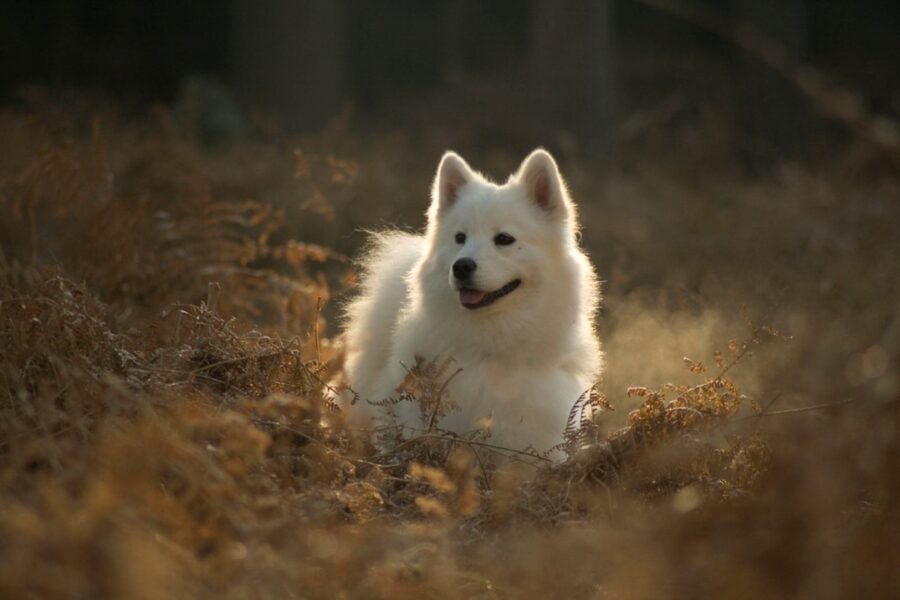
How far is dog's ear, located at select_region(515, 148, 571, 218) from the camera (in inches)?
194

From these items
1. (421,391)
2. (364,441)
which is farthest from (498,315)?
(364,441)

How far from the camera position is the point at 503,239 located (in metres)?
4.81

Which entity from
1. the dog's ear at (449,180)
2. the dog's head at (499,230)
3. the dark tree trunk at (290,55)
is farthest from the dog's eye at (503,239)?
the dark tree trunk at (290,55)

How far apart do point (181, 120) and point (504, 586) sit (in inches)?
420

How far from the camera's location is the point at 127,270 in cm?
589

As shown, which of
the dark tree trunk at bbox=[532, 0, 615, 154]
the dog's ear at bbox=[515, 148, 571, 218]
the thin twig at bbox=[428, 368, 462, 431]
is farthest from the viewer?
A: the dark tree trunk at bbox=[532, 0, 615, 154]

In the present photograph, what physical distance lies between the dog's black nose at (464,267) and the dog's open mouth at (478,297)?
0.34ft

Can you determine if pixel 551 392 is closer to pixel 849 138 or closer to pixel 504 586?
pixel 504 586

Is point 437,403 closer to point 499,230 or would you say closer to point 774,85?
point 499,230

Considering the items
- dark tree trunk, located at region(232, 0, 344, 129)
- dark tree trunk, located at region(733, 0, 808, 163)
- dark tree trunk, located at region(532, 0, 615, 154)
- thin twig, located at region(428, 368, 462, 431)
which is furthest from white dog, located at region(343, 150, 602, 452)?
dark tree trunk, located at region(733, 0, 808, 163)

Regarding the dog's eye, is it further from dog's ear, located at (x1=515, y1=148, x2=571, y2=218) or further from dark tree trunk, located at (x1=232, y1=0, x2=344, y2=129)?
dark tree trunk, located at (x1=232, y1=0, x2=344, y2=129)

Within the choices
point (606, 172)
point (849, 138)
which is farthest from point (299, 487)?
point (849, 138)

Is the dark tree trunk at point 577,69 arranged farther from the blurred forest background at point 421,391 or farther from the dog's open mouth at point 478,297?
the dog's open mouth at point 478,297

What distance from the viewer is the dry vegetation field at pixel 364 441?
86.9 inches
